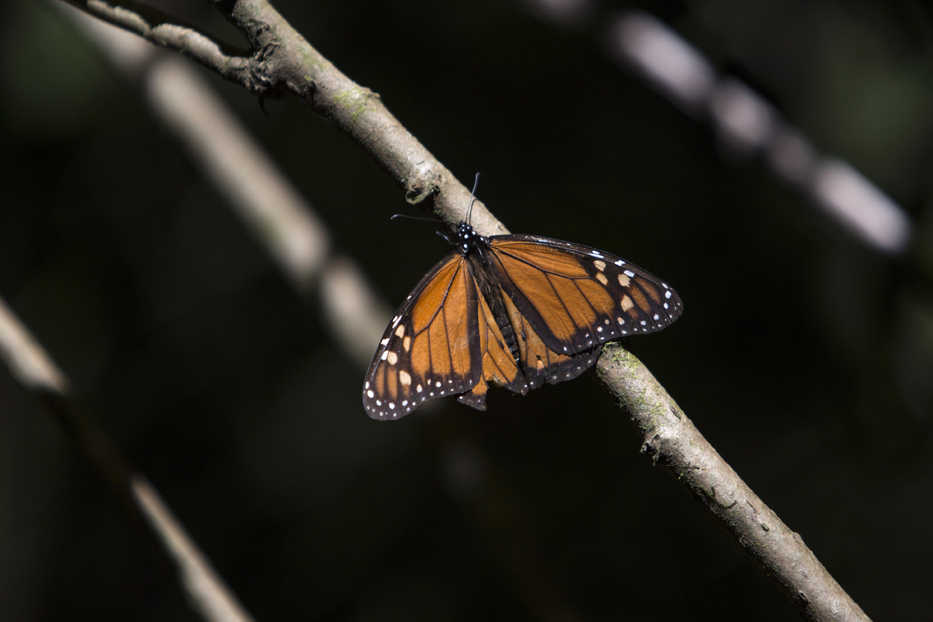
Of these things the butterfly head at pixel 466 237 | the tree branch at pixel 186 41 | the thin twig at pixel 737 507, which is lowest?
the thin twig at pixel 737 507

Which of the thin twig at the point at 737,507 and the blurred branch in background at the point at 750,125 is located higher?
the blurred branch in background at the point at 750,125

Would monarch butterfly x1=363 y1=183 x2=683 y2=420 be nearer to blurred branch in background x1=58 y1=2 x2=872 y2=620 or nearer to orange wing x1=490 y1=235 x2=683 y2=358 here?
orange wing x1=490 y1=235 x2=683 y2=358

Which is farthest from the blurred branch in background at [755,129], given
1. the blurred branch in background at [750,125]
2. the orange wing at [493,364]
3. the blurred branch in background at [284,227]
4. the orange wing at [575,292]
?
the blurred branch in background at [284,227]

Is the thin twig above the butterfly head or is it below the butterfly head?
below

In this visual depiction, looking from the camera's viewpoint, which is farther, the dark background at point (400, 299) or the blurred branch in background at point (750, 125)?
the dark background at point (400, 299)

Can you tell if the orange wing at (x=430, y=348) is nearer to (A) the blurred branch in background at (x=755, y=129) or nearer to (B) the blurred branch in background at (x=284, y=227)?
(B) the blurred branch in background at (x=284, y=227)

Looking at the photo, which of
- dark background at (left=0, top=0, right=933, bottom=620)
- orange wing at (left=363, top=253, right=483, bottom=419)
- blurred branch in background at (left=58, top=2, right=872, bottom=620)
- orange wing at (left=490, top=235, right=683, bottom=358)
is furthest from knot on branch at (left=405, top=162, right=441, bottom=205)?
dark background at (left=0, top=0, right=933, bottom=620)

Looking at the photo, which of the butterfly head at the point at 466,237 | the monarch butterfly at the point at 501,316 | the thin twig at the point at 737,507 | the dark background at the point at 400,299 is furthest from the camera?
the dark background at the point at 400,299
